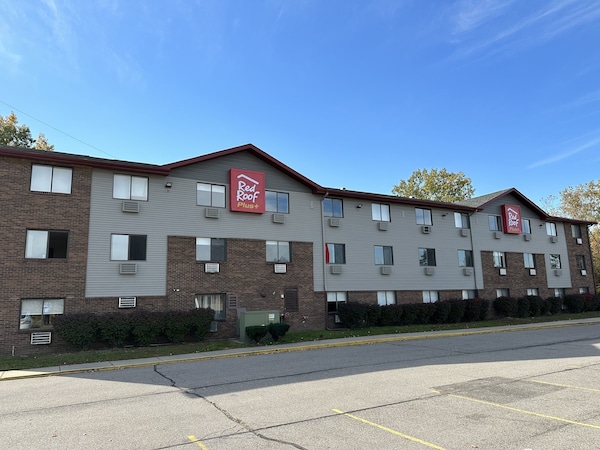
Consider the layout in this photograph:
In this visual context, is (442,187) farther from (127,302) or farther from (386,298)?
(127,302)

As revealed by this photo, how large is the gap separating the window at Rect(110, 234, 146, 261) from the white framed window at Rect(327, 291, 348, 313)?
9.61 meters

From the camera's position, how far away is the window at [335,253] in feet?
74.8

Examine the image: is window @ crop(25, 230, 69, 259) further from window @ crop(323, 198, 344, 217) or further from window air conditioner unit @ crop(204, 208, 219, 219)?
window @ crop(323, 198, 344, 217)

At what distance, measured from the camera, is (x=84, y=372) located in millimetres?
11938

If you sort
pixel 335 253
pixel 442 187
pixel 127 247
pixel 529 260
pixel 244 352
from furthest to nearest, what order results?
1. pixel 442 187
2. pixel 529 260
3. pixel 335 253
4. pixel 127 247
5. pixel 244 352

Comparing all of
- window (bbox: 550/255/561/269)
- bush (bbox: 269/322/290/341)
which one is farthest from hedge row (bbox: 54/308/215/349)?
window (bbox: 550/255/561/269)

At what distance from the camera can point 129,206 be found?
17.9 metres

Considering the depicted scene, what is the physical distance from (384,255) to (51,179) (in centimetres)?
1718

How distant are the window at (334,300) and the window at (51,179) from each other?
518 inches

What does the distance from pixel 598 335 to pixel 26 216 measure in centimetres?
2351

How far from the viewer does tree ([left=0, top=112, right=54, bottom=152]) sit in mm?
33781

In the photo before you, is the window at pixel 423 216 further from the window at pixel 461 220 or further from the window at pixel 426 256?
the window at pixel 461 220

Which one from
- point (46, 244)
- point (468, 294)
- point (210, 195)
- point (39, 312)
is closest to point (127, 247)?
point (46, 244)

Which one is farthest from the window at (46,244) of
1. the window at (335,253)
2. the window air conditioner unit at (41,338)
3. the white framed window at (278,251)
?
the window at (335,253)
